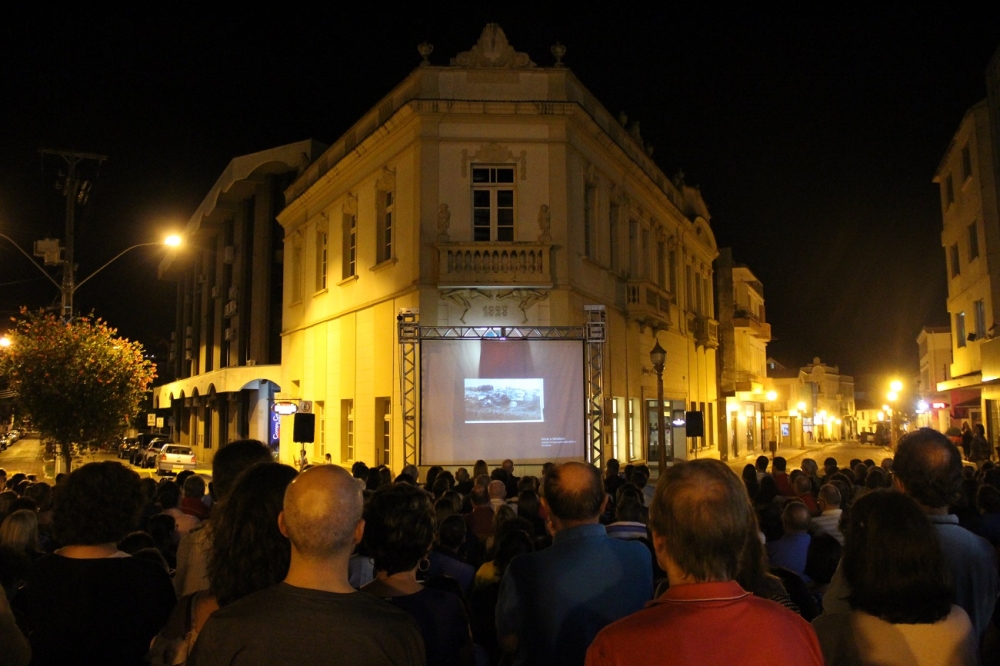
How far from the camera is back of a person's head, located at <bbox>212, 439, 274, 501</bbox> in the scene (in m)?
3.82

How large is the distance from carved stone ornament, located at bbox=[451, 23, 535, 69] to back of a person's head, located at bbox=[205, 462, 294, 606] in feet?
59.3

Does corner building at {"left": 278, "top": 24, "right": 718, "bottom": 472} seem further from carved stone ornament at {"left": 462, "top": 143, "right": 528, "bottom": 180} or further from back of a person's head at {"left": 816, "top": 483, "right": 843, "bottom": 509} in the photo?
back of a person's head at {"left": 816, "top": 483, "right": 843, "bottom": 509}

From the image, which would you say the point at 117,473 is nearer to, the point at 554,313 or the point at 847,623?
the point at 847,623

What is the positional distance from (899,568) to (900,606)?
0.13 metres


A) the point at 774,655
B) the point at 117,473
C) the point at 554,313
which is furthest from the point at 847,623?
the point at 554,313

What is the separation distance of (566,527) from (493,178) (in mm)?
16531

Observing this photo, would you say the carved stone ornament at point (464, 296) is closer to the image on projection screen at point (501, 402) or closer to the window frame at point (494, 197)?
the image on projection screen at point (501, 402)

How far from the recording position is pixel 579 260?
1978cm

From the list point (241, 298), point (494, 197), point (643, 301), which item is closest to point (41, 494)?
point (494, 197)

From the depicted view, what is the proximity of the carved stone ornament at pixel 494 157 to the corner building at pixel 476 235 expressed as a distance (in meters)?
0.04

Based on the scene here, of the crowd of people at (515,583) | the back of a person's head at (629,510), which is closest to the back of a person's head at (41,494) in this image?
the crowd of people at (515,583)

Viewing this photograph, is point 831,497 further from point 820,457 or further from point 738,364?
point 820,457

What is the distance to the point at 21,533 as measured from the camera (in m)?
4.92

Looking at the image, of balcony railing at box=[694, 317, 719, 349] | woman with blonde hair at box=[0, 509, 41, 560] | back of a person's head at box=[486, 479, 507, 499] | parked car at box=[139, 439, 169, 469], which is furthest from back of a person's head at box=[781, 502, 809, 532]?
parked car at box=[139, 439, 169, 469]
